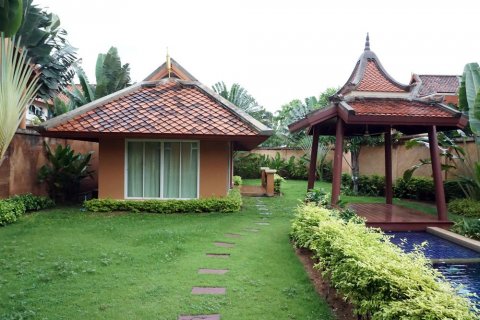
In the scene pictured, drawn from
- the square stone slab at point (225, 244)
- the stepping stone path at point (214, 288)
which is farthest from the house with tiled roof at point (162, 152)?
the square stone slab at point (225, 244)

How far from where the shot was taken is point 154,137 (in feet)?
33.8

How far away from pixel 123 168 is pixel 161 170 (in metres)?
1.08

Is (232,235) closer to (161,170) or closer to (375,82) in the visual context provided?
(161,170)

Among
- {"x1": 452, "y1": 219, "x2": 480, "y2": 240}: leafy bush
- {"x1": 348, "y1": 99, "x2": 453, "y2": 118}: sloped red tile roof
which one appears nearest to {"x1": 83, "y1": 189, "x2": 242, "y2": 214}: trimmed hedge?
{"x1": 348, "y1": 99, "x2": 453, "y2": 118}: sloped red tile roof

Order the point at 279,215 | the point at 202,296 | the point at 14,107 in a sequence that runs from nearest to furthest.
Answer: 1. the point at 14,107
2. the point at 202,296
3. the point at 279,215

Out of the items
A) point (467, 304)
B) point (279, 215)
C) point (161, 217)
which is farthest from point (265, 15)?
point (467, 304)

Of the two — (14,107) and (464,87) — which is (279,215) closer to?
(464,87)

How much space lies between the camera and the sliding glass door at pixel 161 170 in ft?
35.4

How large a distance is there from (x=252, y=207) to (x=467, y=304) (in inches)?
368

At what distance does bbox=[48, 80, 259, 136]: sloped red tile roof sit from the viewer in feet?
32.3

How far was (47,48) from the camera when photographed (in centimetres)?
1073

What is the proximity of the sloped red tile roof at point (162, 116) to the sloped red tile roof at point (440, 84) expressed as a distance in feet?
61.7

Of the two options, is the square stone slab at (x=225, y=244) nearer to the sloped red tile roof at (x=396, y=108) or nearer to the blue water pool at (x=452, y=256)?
the blue water pool at (x=452, y=256)

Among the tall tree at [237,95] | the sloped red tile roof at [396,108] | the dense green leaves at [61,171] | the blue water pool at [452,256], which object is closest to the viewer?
the blue water pool at [452,256]
